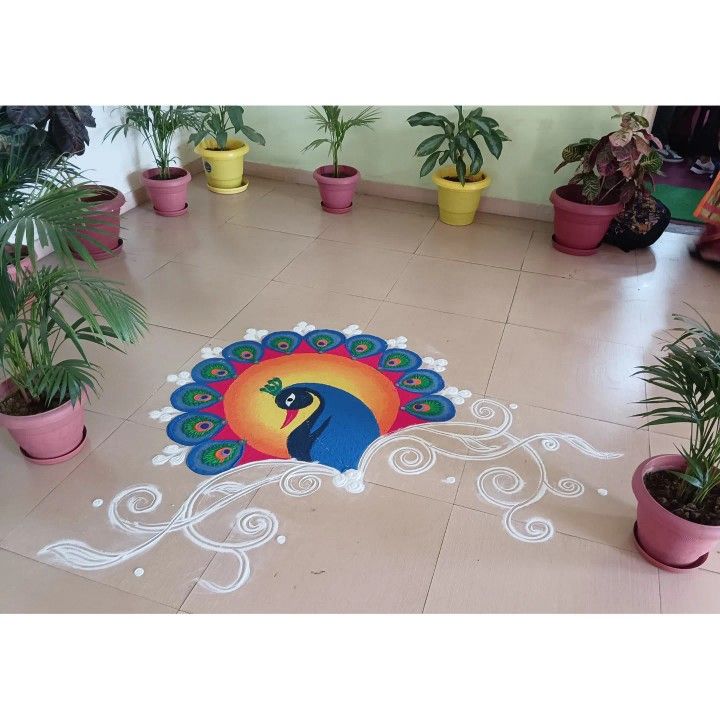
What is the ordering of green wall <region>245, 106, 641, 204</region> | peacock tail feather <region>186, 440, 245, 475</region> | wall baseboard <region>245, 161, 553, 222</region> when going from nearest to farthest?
1. peacock tail feather <region>186, 440, 245, 475</region>
2. green wall <region>245, 106, 641, 204</region>
3. wall baseboard <region>245, 161, 553, 222</region>

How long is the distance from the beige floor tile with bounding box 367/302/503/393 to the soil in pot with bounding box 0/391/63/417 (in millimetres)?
1551

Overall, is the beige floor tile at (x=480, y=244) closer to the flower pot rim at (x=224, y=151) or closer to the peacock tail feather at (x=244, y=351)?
the peacock tail feather at (x=244, y=351)

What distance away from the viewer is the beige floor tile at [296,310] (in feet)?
10.5

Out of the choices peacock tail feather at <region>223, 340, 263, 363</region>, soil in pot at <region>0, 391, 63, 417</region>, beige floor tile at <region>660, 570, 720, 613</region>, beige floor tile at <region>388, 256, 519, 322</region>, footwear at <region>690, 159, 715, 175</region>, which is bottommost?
beige floor tile at <region>388, 256, 519, 322</region>

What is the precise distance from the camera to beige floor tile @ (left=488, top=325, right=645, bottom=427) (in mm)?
2688

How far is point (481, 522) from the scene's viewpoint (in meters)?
2.18

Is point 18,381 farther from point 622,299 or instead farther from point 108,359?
point 622,299

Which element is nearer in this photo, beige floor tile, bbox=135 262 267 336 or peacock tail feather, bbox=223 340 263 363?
peacock tail feather, bbox=223 340 263 363

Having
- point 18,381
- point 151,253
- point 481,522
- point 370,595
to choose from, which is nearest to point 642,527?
point 481,522

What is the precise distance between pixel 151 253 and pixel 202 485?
6.77 feet

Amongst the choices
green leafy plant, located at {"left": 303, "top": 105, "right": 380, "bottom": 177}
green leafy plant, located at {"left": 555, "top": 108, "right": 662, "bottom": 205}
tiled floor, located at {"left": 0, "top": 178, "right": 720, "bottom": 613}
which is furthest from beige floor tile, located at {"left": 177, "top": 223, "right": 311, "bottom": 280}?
green leafy plant, located at {"left": 555, "top": 108, "right": 662, "bottom": 205}

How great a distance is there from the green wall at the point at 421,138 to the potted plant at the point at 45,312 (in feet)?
8.51

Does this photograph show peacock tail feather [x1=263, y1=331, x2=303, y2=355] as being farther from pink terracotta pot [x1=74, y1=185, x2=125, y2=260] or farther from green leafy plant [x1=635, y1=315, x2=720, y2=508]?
green leafy plant [x1=635, y1=315, x2=720, y2=508]

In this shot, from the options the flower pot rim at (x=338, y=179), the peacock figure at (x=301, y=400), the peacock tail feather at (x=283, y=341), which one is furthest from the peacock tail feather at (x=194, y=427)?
the flower pot rim at (x=338, y=179)
